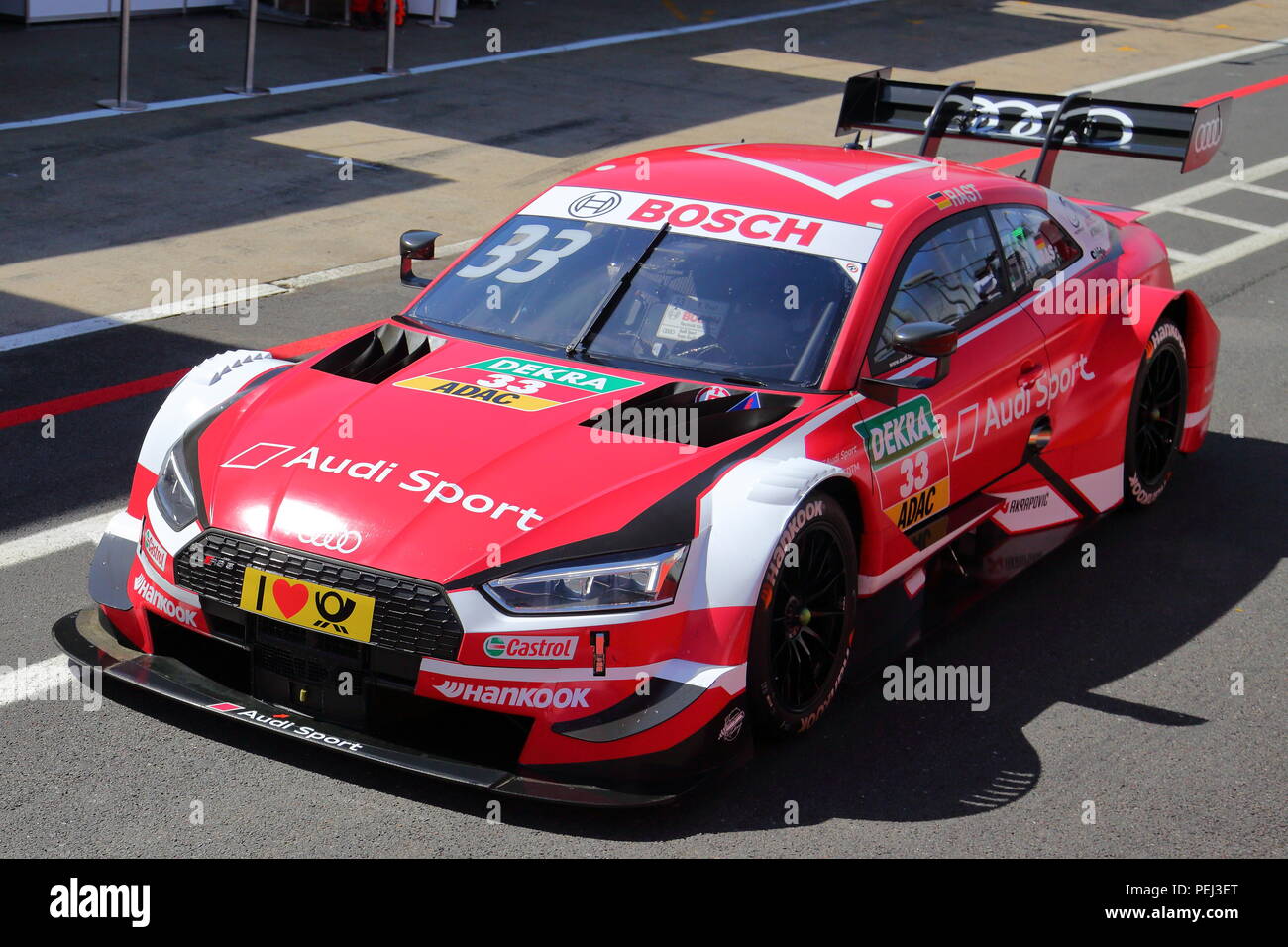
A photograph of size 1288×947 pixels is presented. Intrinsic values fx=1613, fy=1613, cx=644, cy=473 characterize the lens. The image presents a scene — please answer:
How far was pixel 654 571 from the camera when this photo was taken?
448 cm

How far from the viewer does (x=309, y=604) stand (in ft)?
14.5

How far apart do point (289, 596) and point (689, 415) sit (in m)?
1.41

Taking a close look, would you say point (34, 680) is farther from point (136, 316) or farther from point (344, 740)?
point (136, 316)

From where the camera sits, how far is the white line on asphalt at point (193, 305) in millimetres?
9062

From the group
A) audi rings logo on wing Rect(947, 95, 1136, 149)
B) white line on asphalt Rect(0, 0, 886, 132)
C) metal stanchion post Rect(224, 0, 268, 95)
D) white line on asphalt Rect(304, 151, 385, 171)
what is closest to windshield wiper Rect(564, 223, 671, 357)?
audi rings logo on wing Rect(947, 95, 1136, 149)

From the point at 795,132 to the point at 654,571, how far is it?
12.8 meters

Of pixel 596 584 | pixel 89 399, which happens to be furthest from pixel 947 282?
pixel 89 399

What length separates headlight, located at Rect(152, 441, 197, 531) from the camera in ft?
15.6

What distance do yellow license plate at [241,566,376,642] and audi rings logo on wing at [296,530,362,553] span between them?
11 centimetres

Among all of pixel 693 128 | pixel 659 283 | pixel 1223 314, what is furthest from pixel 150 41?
pixel 659 283
